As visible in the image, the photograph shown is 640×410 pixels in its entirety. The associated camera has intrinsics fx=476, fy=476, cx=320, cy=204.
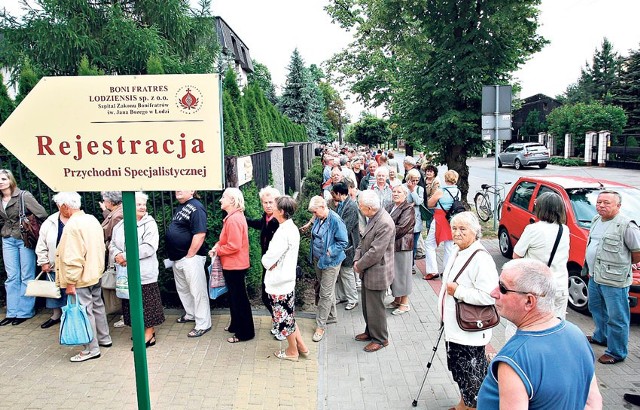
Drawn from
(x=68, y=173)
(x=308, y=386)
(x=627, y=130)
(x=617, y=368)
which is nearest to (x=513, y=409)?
(x=68, y=173)

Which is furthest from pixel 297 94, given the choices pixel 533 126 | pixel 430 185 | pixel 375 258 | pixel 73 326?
pixel 533 126

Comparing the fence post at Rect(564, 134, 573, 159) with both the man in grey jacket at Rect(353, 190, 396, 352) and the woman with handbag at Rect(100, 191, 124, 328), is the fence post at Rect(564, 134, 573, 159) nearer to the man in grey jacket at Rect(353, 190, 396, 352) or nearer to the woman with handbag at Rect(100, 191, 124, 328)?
the man in grey jacket at Rect(353, 190, 396, 352)

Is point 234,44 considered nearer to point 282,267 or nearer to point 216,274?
point 216,274

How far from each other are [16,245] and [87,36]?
6.81m

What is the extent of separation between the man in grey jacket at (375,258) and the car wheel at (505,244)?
4815 mm

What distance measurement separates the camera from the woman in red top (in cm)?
530

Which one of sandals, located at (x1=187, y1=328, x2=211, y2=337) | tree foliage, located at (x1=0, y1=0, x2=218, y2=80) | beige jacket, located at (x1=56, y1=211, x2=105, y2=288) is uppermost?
tree foliage, located at (x1=0, y1=0, x2=218, y2=80)

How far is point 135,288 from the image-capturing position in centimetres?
289

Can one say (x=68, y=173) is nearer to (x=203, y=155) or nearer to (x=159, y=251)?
(x=203, y=155)

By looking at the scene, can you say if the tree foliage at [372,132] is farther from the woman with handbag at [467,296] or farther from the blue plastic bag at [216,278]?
the woman with handbag at [467,296]

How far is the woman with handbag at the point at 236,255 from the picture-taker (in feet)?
17.4

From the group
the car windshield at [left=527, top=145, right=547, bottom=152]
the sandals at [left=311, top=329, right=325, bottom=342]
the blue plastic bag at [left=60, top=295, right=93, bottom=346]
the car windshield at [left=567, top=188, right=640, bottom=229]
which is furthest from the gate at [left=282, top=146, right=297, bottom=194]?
the car windshield at [left=527, top=145, right=547, bottom=152]

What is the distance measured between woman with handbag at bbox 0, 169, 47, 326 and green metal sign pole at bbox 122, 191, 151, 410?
3.89 metres

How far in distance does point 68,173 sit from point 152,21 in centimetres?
1098
